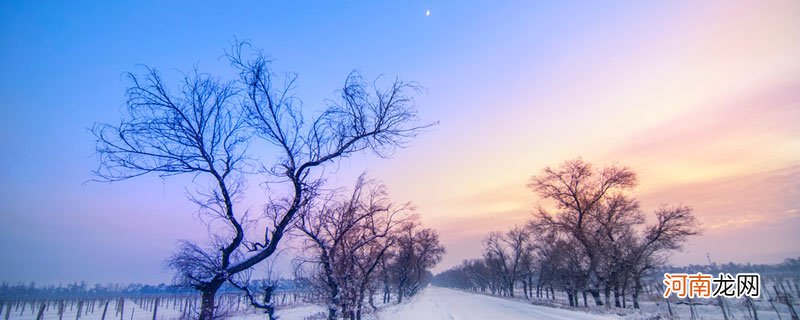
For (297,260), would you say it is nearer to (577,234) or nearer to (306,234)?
(306,234)

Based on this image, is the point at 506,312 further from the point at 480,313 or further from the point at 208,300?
the point at 208,300

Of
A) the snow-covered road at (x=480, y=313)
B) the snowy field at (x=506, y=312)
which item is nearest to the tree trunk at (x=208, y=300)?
the snowy field at (x=506, y=312)

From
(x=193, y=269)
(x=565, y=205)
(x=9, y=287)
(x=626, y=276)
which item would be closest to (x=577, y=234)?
(x=565, y=205)

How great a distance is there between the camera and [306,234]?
15922 millimetres

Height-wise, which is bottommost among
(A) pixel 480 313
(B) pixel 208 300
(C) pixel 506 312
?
(C) pixel 506 312

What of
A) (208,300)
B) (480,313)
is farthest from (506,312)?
(208,300)

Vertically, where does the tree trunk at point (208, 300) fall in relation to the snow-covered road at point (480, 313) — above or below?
above

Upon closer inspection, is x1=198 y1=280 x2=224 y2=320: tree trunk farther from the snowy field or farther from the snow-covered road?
the snow-covered road

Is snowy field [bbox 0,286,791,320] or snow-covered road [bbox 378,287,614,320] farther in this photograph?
snow-covered road [bbox 378,287,614,320]

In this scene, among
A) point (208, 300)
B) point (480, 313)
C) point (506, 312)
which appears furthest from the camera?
point (506, 312)

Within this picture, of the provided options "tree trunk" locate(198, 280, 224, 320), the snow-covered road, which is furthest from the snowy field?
"tree trunk" locate(198, 280, 224, 320)

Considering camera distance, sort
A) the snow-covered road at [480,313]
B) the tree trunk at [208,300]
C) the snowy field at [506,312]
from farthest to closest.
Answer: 1. the snow-covered road at [480,313]
2. the snowy field at [506,312]
3. the tree trunk at [208,300]

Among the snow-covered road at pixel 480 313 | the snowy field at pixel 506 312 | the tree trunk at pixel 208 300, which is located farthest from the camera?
the snow-covered road at pixel 480 313

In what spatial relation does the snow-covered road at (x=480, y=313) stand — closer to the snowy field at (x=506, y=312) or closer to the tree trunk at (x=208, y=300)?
the snowy field at (x=506, y=312)
